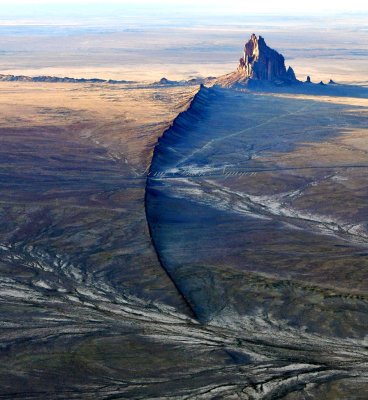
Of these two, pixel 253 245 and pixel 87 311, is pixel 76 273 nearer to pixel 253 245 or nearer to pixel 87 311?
pixel 87 311

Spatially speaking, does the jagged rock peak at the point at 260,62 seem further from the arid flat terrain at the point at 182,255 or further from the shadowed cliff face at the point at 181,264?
the shadowed cliff face at the point at 181,264

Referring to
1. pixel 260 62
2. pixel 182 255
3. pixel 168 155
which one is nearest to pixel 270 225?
pixel 182 255

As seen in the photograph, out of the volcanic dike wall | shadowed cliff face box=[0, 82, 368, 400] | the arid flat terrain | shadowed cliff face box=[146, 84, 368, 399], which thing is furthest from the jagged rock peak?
shadowed cliff face box=[0, 82, 368, 400]

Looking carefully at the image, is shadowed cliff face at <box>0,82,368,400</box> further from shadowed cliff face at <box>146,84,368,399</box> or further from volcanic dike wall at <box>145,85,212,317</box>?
volcanic dike wall at <box>145,85,212,317</box>

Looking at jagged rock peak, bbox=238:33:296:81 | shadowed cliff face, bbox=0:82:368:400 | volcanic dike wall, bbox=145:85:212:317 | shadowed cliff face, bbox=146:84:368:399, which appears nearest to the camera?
shadowed cliff face, bbox=0:82:368:400

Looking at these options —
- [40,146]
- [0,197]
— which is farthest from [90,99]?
[0,197]

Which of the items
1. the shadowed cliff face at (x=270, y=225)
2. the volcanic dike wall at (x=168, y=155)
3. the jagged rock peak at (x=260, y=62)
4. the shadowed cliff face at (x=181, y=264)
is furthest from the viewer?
the jagged rock peak at (x=260, y=62)

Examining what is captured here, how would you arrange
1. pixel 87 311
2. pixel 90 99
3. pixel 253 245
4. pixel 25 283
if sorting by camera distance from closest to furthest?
pixel 87 311 → pixel 25 283 → pixel 253 245 → pixel 90 99

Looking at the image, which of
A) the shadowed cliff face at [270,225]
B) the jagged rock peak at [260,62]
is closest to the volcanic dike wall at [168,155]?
the shadowed cliff face at [270,225]

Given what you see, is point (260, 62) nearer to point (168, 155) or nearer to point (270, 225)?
point (168, 155)
